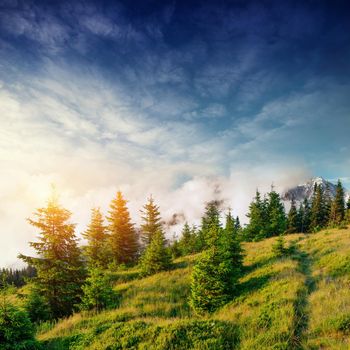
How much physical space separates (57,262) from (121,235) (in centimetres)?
1517

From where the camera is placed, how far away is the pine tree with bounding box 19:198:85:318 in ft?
45.5

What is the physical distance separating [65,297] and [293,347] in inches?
519

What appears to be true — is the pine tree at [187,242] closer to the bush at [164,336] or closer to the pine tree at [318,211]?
the bush at [164,336]

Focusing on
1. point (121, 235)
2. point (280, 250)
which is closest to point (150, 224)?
point (121, 235)

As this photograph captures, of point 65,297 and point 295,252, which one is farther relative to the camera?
point 295,252

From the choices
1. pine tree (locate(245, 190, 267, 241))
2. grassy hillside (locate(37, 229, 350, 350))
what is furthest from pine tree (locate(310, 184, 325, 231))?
grassy hillside (locate(37, 229, 350, 350))

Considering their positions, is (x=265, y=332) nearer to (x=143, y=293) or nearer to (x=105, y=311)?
(x=105, y=311)

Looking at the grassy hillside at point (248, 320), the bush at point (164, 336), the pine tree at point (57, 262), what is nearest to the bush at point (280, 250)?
the grassy hillside at point (248, 320)

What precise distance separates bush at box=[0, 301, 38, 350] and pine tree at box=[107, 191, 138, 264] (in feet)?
67.9

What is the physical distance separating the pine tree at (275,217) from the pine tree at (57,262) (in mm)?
37533

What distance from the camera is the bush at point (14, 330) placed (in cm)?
695

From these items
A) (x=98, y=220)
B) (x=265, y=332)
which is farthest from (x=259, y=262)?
(x=98, y=220)

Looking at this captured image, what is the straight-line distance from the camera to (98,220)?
26500 mm

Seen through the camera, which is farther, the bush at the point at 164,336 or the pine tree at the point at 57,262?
the pine tree at the point at 57,262
